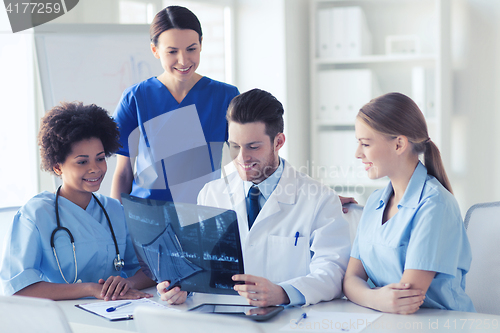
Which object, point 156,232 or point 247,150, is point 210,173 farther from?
point 156,232

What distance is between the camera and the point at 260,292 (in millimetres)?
1145

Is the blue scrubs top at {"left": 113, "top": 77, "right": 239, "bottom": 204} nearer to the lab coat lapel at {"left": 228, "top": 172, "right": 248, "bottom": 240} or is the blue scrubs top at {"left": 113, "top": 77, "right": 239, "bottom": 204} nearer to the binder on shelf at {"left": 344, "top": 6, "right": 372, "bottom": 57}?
the lab coat lapel at {"left": 228, "top": 172, "right": 248, "bottom": 240}

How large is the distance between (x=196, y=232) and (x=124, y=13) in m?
1.89

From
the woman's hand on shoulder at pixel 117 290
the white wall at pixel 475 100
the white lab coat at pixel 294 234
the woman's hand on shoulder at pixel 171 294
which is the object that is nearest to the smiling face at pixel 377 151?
the white lab coat at pixel 294 234

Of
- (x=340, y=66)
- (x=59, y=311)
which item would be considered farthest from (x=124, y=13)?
(x=59, y=311)

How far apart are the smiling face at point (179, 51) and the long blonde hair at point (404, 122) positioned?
77cm

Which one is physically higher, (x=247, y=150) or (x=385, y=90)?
(x=385, y=90)

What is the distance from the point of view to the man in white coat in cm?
137

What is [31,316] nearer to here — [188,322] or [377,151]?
[188,322]

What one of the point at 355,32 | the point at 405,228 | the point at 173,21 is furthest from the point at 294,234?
the point at 355,32

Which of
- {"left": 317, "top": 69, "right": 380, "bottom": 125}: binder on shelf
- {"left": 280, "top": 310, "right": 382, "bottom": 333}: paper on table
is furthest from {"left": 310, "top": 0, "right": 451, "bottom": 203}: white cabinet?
{"left": 280, "top": 310, "right": 382, "bottom": 333}: paper on table

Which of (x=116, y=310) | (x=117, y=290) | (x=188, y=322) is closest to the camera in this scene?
(x=188, y=322)

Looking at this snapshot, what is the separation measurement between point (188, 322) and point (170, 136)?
122 cm

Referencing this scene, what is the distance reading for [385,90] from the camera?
314cm
